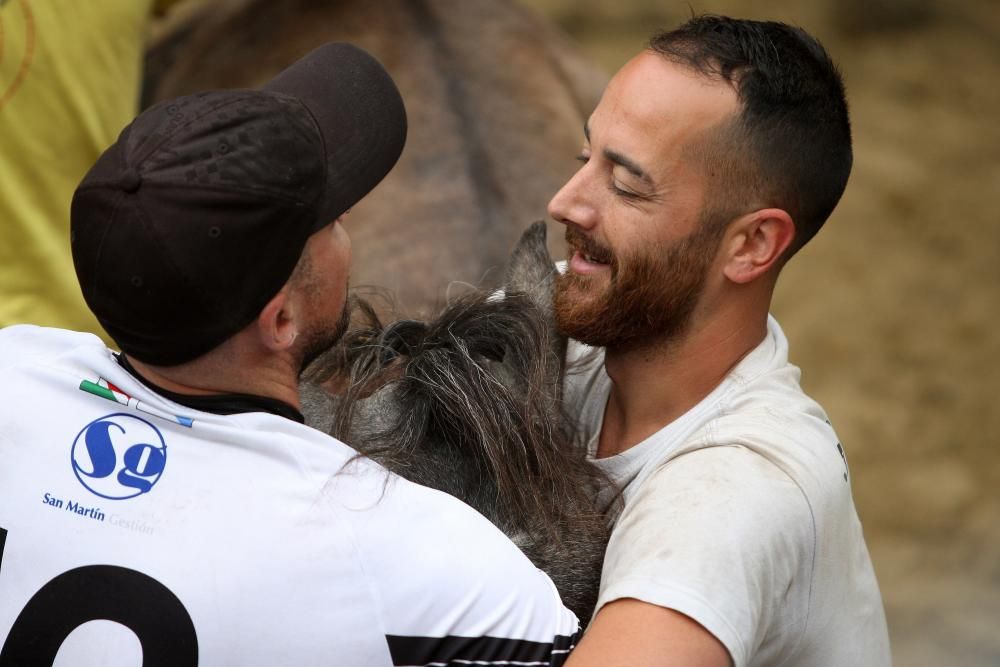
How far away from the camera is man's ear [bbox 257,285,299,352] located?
1.19 meters

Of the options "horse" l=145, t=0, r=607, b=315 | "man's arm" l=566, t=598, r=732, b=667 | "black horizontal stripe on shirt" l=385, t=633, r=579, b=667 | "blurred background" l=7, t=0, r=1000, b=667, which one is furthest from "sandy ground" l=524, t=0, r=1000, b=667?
"black horizontal stripe on shirt" l=385, t=633, r=579, b=667

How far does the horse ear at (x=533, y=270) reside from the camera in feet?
5.28

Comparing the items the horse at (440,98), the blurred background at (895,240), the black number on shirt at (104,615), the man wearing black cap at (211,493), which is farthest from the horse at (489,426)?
the blurred background at (895,240)

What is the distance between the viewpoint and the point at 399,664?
1.11 m

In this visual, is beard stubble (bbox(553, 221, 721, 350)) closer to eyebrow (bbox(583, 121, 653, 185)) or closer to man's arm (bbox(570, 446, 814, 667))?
eyebrow (bbox(583, 121, 653, 185))

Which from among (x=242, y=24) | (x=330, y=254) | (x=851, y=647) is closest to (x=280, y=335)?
(x=330, y=254)

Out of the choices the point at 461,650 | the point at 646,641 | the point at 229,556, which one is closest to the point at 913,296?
the point at 646,641

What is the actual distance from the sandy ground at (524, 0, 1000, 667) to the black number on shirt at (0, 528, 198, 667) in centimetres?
275

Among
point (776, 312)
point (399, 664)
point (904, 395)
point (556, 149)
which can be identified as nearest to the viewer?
A: point (399, 664)

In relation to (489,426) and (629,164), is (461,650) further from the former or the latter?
(629,164)

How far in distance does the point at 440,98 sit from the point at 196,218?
1760 millimetres

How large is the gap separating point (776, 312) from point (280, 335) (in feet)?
10.9

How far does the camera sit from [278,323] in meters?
1.23

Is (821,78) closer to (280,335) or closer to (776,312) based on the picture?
(280,335)
